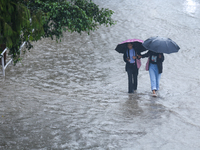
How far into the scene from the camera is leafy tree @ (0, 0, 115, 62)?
4222 mm

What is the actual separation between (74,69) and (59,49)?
2.86 m

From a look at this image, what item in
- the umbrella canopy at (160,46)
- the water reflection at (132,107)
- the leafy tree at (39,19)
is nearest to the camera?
the leafy tree at (39,19)

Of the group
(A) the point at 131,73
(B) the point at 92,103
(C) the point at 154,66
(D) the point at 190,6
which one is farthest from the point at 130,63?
(D) the point at 190,6

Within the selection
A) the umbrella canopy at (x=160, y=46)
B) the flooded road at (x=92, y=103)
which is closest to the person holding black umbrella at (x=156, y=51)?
the umbrella canopy at (x=160, y=46)

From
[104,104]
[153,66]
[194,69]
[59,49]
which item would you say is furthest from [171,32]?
[104,104]

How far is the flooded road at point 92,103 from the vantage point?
18.1 feet

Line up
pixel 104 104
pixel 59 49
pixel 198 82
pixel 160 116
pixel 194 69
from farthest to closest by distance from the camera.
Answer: pixel 59 49, pixel 194 69, pixel 198 82, pixel 104 104, pixel 160 116

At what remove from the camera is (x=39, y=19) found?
4629 millimetres

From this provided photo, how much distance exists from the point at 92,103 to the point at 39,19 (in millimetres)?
3420

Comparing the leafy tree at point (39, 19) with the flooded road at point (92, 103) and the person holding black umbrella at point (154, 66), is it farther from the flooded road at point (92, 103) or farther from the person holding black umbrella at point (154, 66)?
the person holding black umbrella at point (154, 66)

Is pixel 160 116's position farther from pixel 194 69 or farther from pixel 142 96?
pixel 194 69

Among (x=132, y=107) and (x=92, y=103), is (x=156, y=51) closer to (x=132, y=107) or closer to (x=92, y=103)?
(x=132, y=107)

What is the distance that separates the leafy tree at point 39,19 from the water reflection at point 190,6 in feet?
46.7

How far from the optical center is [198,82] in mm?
10117
